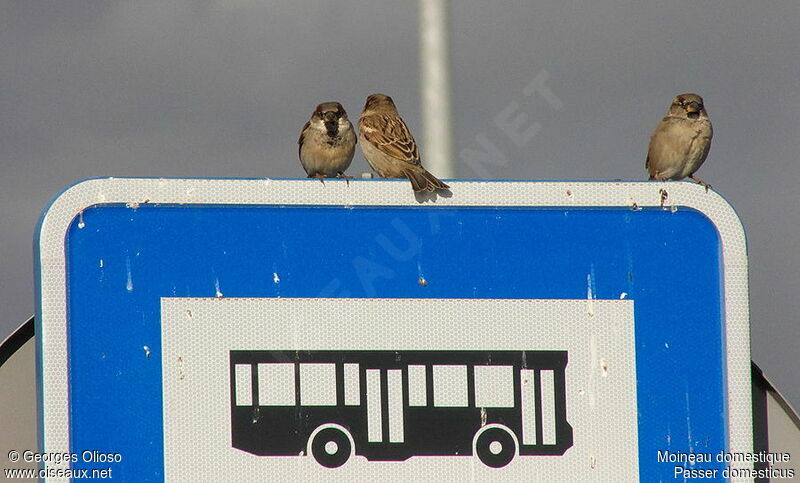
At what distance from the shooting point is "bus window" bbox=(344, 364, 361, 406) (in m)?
2.21

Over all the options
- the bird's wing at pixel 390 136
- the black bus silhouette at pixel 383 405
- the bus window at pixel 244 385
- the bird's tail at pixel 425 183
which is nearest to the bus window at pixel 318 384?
the black bus silhouette at pixel 383 405

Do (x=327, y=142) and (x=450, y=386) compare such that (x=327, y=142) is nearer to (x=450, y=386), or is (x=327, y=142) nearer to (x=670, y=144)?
(x=670, y=144)

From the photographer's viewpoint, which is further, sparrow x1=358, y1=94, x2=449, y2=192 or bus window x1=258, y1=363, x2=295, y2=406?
sparrow x1=358, y1=94, x2=449, y2=192

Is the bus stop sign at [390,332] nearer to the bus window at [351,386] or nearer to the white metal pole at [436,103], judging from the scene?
the bus window at [351,386]

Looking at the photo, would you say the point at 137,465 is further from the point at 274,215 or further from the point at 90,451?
the point at 274,215

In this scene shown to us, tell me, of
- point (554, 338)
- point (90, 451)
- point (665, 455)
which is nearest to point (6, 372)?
point (90, 451)

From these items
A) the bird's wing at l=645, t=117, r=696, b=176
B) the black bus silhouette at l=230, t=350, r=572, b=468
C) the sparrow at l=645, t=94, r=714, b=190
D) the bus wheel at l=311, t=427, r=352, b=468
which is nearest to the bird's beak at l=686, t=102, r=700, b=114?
the sparrow at l=645, t=94, r=714, b=190

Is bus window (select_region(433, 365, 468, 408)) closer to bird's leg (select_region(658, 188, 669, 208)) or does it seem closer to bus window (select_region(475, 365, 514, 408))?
bus window (select_region(475, 365, 514, 408))

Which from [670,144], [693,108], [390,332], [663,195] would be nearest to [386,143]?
[670,144]

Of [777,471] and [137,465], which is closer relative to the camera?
[137,465]

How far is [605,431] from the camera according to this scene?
2.30 m

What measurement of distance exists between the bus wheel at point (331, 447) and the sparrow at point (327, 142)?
Answer: 4.28m

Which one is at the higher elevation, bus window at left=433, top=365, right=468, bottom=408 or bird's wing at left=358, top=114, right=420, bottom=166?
bird's wing at left=358, top=114, right=420, bottom=166

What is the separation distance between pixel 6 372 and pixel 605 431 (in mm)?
1345
